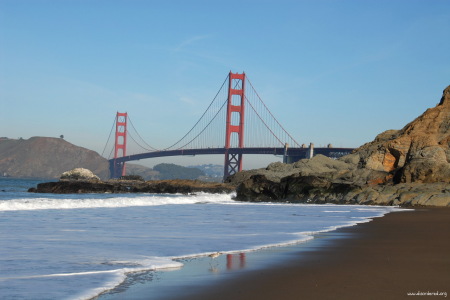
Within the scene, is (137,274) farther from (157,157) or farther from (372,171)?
(157,157)

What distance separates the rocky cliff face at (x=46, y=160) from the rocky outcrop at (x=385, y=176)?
5183 inches

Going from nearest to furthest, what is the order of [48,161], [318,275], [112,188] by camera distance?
[318,275] < [112,188] < [48,161]

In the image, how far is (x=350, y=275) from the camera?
6.94 metres

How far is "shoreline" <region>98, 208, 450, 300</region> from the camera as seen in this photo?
228 inches

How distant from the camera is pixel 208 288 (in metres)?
6.04

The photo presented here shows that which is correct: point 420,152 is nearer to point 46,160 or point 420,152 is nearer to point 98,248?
point 98,248

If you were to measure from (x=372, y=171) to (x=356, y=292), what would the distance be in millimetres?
33993

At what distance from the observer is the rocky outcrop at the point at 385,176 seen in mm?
31359

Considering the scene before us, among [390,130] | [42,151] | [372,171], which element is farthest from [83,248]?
[42,151]

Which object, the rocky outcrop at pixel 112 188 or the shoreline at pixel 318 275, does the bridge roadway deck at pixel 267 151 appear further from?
the shoreline at pixel 318 275

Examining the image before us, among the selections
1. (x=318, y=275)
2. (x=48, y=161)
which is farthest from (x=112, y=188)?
(x=48, y=161)

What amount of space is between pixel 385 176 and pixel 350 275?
31.3 meters

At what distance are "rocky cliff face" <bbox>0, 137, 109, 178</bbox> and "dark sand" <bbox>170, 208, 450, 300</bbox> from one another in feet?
540

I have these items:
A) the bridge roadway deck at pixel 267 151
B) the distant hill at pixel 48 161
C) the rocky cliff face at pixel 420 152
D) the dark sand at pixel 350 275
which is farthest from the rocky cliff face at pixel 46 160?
the dark sand at pixel 350 275
